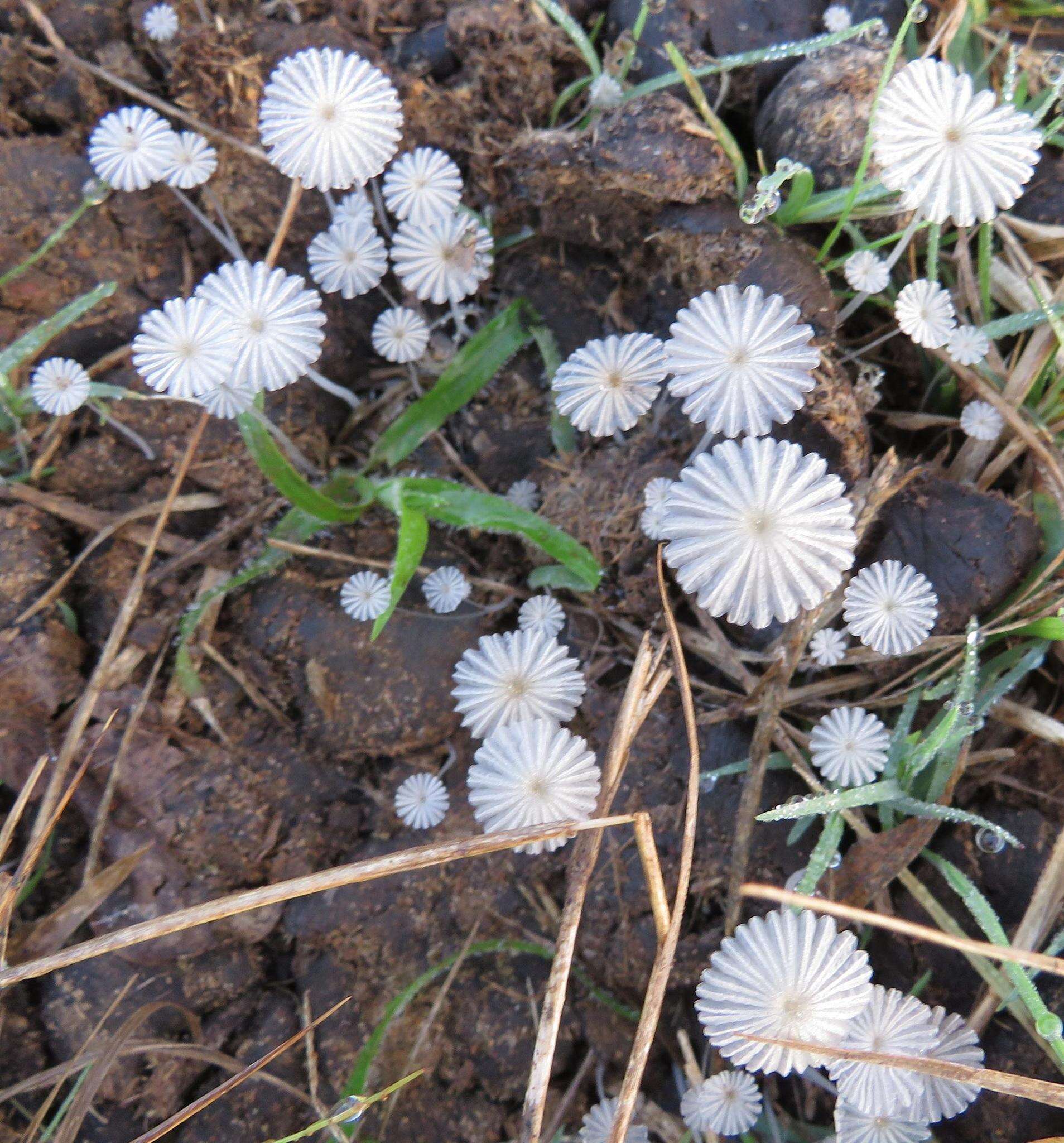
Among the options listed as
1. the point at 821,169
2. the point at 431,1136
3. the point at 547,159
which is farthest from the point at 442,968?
the point at 821,169

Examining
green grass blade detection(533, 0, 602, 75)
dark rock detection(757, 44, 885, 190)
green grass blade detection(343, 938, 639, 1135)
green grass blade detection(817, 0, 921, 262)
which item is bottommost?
green grass blade detection(343, 938, 639, 1135)

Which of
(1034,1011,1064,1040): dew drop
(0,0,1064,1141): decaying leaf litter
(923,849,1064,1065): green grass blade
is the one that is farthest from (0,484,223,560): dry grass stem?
(1034,1011,1064,1040): dew drop

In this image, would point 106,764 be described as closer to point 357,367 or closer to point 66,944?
point 66,944

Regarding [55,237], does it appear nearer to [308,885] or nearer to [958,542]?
[308,885]

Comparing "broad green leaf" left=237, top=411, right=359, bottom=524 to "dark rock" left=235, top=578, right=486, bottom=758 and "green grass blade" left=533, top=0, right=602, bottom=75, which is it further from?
"green grass blade" left=533, top=0, right=602, bottom=75

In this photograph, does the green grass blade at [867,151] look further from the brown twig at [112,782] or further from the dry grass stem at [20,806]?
the dry grass stem at [20,806]

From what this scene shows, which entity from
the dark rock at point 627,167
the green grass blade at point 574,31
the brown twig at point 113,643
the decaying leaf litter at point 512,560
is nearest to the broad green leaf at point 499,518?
the decaying leaf litter at point 512,560
